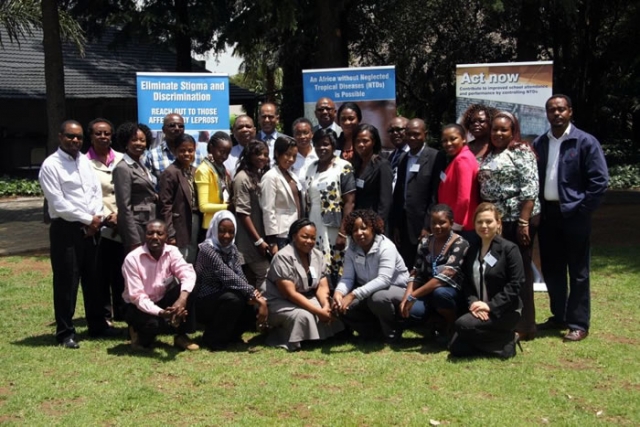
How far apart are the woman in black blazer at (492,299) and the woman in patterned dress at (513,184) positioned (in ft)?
1.01

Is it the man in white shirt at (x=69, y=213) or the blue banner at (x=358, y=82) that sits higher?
the blue banner at (x=358, y=82)

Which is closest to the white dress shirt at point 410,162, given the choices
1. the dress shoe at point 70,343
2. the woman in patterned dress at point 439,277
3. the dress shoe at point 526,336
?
the woman in patterned dress at point 439,277

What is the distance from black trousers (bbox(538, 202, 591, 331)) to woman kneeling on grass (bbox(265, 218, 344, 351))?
207cm

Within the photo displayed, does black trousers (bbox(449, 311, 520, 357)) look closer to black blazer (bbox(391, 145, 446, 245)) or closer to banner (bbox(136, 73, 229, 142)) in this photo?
black blazer (bbox(391, 145, 446, 245))

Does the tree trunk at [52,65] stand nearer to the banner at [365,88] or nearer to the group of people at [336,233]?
the banner at [365,88]

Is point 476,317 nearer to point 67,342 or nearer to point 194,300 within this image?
point 194,300

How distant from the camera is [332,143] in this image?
6648mm

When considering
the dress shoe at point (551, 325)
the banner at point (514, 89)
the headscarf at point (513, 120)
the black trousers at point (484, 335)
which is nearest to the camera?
the black trousers at point (484, 335)

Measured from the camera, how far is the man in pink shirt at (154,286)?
606 cm

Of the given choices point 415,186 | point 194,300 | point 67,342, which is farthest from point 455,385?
point 67,342

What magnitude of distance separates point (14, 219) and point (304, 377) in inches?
529

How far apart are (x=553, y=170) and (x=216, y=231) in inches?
117

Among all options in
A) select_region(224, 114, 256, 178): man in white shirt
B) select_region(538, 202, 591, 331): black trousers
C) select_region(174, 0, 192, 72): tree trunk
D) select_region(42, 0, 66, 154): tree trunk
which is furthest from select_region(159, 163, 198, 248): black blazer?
select_region(174, 0, 192, 72): tree trunk

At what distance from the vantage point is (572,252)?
6480 millimetres
